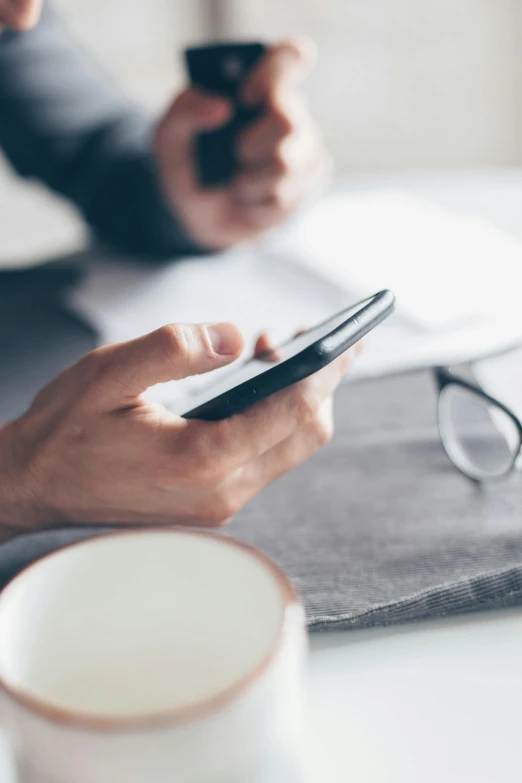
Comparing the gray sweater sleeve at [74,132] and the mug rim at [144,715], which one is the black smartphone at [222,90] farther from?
the mug rim at [144,715]

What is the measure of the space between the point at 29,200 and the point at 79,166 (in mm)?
1042

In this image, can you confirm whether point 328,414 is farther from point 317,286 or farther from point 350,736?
point 317,286

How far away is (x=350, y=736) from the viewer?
260 mm

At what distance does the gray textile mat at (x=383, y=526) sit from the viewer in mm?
305

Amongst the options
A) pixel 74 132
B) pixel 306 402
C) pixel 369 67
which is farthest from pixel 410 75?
pixel 306 402

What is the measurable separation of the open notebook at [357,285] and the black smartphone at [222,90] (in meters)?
0.08

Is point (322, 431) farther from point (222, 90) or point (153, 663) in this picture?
point (222, 90)

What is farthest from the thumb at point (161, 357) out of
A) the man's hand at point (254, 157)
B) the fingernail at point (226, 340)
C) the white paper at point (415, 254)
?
the man's hand at point (254, 157)

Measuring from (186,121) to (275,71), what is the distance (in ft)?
0.32

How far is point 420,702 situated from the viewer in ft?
0.89

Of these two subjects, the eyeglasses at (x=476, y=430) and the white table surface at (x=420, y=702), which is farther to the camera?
the eyeglasses at (x=476, y=430)

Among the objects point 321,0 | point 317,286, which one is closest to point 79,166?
point 317,286

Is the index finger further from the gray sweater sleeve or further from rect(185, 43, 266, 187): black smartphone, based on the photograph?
the gray sweater sleeve

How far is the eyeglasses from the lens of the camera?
1.29 feet
